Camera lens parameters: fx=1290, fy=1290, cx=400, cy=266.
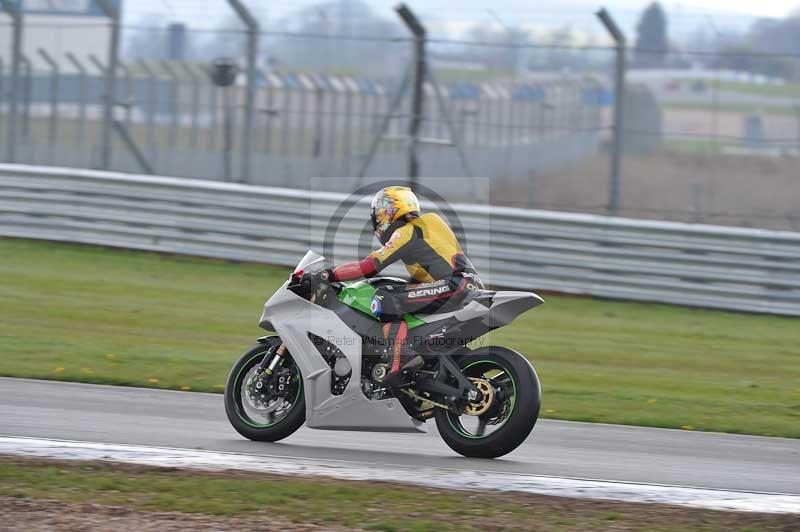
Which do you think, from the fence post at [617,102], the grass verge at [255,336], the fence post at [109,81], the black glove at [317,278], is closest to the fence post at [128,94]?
the fence post at [109,81]

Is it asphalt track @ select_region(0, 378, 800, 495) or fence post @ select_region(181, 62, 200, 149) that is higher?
fence post @ select_region(181, 62, 200, 149)

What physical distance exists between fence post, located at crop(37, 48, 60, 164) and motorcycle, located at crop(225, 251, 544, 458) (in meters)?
11.9

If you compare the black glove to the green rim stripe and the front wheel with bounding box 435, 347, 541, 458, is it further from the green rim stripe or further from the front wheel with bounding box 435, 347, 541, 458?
the front wheel with bounding box 435, 347, 541, 458

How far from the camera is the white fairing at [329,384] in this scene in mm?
7801

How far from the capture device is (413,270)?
7887 millimetres

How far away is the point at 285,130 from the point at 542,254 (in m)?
4.65

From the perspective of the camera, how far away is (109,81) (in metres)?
18.5

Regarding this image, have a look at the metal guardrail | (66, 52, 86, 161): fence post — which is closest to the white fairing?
the metal guardrail

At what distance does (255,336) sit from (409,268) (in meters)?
5.18

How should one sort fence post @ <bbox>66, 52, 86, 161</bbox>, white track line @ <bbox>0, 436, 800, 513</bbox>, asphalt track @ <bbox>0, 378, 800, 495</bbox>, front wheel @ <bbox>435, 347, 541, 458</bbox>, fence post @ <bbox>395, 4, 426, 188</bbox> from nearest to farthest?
white track line @ <bbox>0, 436, 800, 513</bbox> < front wheel @ <bbox>435, 347, 541, 458</bbox> < asphalt track @ <bbox>0, 378, 800, 495</bbox> < fence post @ <bbox>395, 4, 426, 188</bbox> < fence post @ <bbox>66, 52, 86, 161</bbox>

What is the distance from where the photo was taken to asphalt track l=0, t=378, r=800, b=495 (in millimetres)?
7613

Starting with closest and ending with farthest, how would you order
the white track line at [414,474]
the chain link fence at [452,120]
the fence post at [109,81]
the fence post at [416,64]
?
the white track line at [414,474]
the chain link fence at [452,120]
the fence post at [416,64]
the fence post at [109,81]

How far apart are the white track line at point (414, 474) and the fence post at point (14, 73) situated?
12.1m

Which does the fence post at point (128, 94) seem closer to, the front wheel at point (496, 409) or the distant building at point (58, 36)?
the distant building at point (58, 36)
